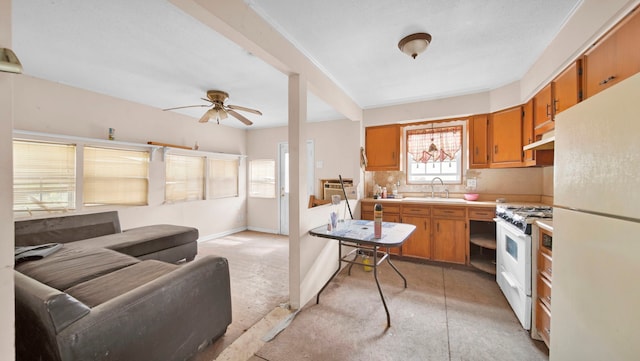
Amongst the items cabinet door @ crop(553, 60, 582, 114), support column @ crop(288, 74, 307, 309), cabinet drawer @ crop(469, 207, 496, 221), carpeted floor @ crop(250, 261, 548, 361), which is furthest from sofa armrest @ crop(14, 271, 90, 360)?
cabinet drawer @ crop(469, 207, 496, 221)

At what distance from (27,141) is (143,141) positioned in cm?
122

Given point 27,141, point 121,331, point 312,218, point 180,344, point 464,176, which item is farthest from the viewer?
point 464,176

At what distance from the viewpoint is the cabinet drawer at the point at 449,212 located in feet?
10.4

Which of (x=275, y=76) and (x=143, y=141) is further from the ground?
(x=275, y=76)

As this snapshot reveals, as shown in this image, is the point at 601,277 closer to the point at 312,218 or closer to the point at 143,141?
the point at 312,218

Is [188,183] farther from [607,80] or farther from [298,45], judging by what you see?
[607,80]

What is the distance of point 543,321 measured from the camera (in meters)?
1.72

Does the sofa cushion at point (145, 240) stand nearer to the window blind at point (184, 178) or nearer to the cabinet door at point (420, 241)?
the window blind at point (184, 178)

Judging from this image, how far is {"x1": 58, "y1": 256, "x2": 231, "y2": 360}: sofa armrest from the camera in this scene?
111 cm

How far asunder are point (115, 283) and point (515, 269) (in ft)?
10.5

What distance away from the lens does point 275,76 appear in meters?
2.81

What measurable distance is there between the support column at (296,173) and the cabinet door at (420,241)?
1.94 m

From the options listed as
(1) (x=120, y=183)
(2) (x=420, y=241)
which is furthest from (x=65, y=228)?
(2) (x=420, y=241)

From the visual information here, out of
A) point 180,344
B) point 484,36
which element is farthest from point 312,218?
point 484,36
